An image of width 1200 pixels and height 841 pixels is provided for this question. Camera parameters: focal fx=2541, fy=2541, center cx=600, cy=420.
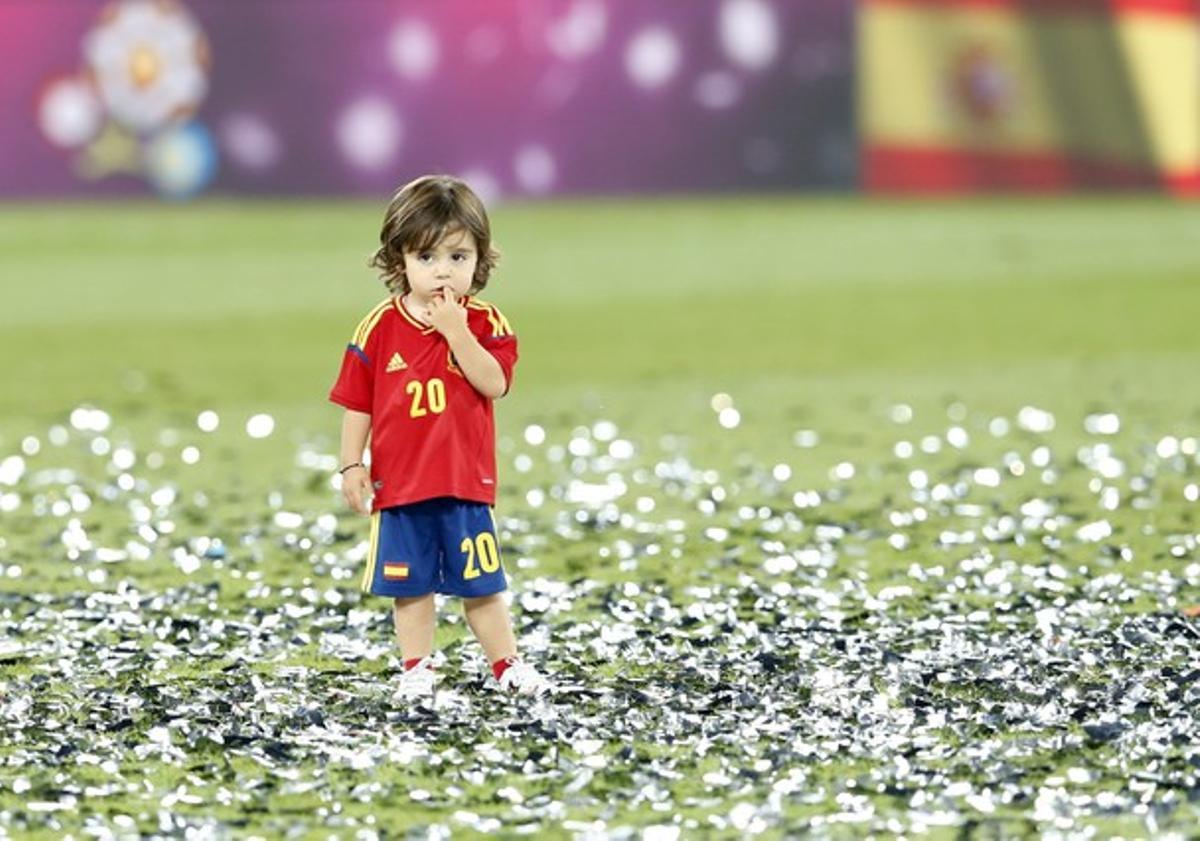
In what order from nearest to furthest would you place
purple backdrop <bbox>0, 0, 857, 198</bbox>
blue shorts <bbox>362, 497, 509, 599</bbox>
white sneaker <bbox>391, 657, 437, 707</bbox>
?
white sneaker <bbox>391, 657, 437, 707</bbox>
blue shorts <bbox>362, 497, 509, 599</bbox>
purple backdrop <bbox>0, 0, 857, 198</bbox>

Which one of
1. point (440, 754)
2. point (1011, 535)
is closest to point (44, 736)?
point (440, 754)

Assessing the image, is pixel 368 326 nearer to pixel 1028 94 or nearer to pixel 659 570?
pixel 659 570

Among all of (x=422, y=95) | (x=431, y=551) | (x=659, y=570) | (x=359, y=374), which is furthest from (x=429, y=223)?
(x=422, y=95)

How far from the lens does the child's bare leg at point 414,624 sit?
6680mm

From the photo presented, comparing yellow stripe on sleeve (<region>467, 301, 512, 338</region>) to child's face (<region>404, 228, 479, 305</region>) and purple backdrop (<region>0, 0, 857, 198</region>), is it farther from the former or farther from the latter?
purple backdrop (<region>0, 0, 857, 198</region>)

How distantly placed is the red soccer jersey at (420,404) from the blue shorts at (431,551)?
0.20 ft

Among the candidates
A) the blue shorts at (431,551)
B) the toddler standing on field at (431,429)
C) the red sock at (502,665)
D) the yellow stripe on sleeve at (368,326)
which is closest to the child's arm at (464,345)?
the toddler standing on field at (431,429)

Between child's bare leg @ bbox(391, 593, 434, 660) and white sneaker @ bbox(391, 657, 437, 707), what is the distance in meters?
0.04

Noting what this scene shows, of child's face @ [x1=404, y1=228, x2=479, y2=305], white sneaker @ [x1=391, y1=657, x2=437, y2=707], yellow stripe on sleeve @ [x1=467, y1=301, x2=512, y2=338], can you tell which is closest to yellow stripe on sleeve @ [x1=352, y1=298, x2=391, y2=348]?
child's face @ [x1=404, y1=228, x2=479, y2=305]

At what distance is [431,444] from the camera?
6594mm

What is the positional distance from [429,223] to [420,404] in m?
0.47

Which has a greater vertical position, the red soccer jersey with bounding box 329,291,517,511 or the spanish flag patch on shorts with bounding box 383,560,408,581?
the red soccer jersey with bounding box 329,291,517,511

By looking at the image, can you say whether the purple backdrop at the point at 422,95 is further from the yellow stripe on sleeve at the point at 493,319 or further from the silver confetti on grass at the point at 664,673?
the yellow stripe on sleeve at the point at 493,319

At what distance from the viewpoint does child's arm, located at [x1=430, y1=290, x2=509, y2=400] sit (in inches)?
259
